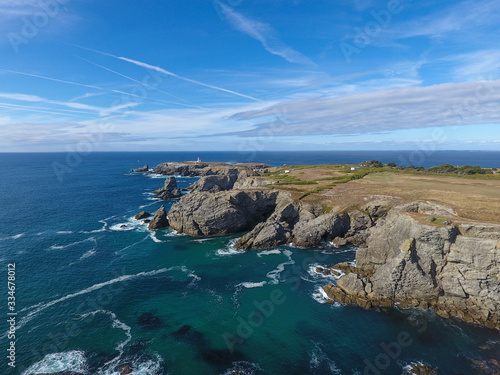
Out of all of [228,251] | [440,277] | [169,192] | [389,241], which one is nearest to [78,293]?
[228,251]

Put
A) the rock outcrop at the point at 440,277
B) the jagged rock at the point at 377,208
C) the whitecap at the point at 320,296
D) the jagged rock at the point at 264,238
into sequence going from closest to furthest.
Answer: the rock outcrop at the point at 440,277, the whitecap at the point at 320,296, the jagged rock at the point at 264,238, the jagged rock at the point at 377,208

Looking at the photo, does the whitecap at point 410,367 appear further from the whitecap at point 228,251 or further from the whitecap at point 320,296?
the whitecap at point 228,251

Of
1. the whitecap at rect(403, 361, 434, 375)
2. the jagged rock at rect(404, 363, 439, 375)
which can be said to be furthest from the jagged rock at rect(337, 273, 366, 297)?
the jagged rock at rect(404, 363, 439, 375)

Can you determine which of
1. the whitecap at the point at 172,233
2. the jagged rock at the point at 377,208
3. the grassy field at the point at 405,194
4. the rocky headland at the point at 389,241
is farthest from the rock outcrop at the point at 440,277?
the whitecap at the point at 172,233

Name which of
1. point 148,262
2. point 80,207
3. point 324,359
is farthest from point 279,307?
point 80,207

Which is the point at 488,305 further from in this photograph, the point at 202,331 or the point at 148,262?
the point at 148,262

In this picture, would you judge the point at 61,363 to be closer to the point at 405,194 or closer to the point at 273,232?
the point at 273,232

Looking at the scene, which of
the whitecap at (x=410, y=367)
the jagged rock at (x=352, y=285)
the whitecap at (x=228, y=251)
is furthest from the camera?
the whitecap at (x=228, y=251)
